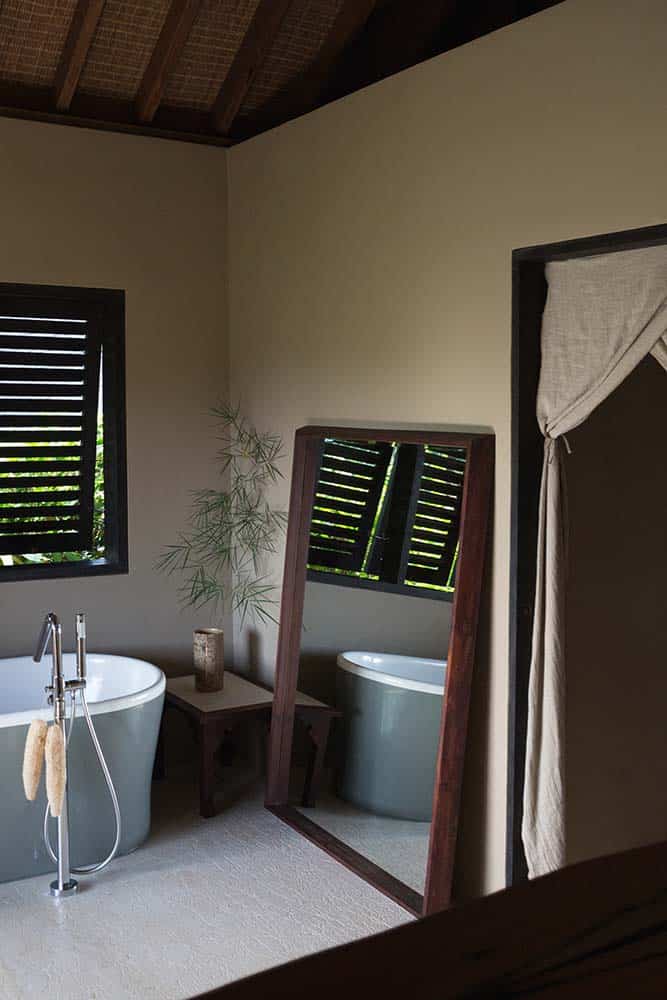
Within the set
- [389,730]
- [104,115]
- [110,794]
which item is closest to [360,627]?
[389,730]

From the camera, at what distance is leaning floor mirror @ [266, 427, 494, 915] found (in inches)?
141

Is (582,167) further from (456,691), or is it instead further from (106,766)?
(106,766)

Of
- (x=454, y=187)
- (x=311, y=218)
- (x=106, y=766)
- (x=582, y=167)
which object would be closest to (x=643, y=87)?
(x=582, y=167)

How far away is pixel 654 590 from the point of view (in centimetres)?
404

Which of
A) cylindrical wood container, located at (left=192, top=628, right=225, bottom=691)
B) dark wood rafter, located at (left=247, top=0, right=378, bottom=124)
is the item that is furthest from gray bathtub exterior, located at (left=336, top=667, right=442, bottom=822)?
dark wood rafter, located at (left=247, top=0, right=378, bottom=124)

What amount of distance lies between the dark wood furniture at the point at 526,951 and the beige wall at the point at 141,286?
15.3ft

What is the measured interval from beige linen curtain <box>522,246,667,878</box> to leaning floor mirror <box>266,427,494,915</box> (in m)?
0.25

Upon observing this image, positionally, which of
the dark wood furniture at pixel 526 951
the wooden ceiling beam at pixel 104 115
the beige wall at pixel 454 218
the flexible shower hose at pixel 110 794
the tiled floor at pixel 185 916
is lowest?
the tiled floor at pixel 185 916

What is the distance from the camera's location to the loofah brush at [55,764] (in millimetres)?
3680

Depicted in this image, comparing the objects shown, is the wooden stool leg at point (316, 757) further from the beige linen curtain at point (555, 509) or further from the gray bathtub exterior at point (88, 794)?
the beige linen curtain at point (555, 509)

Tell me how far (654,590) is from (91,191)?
3028 mm

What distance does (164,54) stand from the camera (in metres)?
4.46

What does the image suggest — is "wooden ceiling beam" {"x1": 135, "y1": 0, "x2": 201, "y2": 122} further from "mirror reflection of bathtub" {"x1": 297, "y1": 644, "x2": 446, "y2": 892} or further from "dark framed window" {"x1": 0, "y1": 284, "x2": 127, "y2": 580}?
"mirror reflection of bathtub" {"x1": 297, "y1": 644, "x2": 446, "y2": 892}

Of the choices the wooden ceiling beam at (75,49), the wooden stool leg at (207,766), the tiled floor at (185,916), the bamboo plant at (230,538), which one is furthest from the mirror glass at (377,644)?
the wooden ceiling beam at (75,49)
